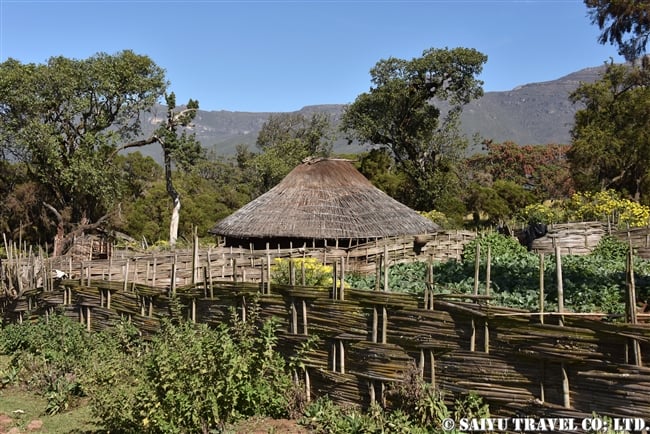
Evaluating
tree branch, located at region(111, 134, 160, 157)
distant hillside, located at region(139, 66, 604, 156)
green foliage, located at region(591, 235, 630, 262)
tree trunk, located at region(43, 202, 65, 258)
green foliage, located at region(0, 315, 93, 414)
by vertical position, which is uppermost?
distant hillside, located at region(139, 66, 604, 156)

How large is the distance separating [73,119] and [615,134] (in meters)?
20.4

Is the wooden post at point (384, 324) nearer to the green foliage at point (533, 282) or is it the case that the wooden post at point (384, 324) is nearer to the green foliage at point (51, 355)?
the green foliage at point (533, 282)

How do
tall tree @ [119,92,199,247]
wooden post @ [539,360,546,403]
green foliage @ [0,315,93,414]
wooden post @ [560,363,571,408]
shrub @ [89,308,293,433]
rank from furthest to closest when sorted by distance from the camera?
tall tree @ [119,92,199,247] → green foliage @ [0,315,93,414] → shrub @ [89,308,293,433] → wooden post @ [539,360,546,403] → wooden post @ [560,363,571,408]

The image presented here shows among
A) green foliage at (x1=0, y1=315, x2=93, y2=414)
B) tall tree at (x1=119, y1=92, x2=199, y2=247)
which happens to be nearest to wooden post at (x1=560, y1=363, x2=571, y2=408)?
green foliage at (x1=0, y1=315, x2=93, y2=414)

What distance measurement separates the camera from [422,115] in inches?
1025

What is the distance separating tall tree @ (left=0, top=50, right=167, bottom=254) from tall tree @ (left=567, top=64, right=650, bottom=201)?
55.4 feet

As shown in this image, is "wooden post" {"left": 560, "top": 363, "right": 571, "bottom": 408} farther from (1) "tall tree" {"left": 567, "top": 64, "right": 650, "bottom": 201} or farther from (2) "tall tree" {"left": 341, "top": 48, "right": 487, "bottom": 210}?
(2) "tall tree" {"left": 341, "top": 48, "right": 487, "bottom": 210}

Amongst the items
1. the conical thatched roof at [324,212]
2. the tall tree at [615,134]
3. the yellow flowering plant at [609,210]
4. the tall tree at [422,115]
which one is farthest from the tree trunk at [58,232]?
the tall tree at [615,134]

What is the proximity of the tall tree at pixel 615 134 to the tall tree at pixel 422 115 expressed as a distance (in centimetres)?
491

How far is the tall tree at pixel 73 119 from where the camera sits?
1983 centimetres

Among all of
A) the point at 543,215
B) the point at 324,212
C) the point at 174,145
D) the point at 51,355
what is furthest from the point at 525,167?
the point at 51,355

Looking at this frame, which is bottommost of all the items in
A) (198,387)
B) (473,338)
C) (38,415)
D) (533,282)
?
(38,415)

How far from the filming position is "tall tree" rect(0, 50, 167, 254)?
19828mm

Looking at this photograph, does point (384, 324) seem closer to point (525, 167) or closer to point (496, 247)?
point (496, 247)
